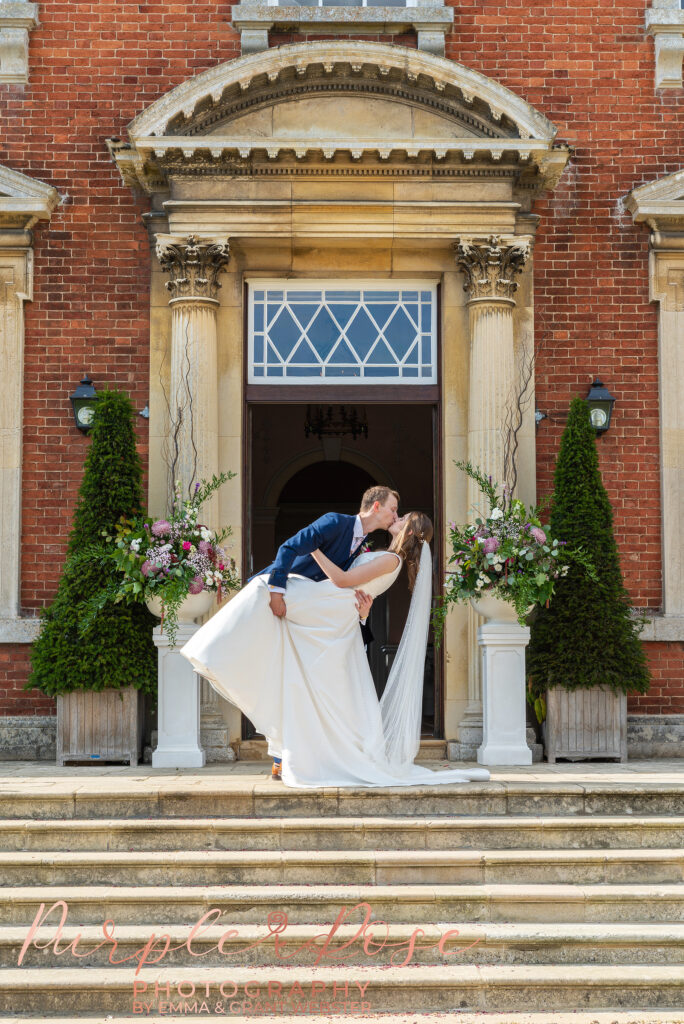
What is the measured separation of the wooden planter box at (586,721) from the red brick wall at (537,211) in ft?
2.78

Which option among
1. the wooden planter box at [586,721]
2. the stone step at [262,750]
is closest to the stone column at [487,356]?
the stone step at [262,750]

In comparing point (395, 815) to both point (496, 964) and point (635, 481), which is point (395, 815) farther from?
point (635, 481)

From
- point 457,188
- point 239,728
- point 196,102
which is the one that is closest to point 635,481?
point 457,188

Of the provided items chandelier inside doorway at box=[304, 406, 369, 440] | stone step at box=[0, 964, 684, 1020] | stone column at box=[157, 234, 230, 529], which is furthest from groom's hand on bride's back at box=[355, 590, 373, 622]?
chandelier inside doorway at box=[304, 406, 369, 440]

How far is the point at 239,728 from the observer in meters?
9.70

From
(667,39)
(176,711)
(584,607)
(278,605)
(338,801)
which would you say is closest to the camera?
(338,801)

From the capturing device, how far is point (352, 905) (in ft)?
21.1

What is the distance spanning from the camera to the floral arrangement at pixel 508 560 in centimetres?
867

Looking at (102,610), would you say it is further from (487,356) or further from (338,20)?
(338,20)

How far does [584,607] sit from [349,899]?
356 cm

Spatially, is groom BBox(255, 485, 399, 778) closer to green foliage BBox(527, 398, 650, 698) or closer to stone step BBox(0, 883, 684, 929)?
stone step BBox(0, 883, 684, 929)

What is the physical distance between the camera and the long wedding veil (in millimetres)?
7926

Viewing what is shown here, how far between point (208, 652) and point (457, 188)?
4.54 m

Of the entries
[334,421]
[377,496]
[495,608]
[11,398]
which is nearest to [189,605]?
[377,496]
